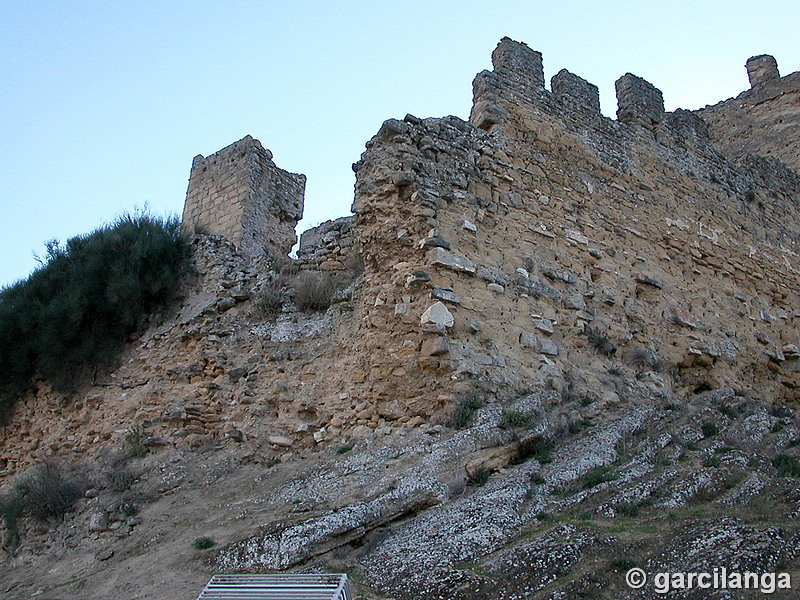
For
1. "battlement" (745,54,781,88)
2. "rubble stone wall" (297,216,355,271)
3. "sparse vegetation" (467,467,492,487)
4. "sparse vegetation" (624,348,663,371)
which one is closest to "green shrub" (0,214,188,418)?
"rubble stone wall" (297,216,355,271)

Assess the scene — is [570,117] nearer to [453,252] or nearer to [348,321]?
[453,252]

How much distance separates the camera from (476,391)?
6496mm

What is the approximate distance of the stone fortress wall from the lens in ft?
22.9

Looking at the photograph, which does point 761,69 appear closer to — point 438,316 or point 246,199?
point 246,199

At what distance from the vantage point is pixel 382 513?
17.2 ft

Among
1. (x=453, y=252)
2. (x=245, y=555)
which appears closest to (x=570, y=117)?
(x=453, y=252)

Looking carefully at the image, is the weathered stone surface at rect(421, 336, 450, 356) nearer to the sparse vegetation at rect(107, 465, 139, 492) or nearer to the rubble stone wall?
the rubble stone wall

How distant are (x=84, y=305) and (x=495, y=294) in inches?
196

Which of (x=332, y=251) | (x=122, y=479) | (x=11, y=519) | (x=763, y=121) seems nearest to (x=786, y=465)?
(x=332, y=251)

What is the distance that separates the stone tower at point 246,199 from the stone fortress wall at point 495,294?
43 cm

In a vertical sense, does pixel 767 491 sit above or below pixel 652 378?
below

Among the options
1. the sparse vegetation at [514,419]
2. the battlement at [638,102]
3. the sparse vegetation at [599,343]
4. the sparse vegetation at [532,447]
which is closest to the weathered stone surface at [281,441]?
the sparse vegetation at [514,419]

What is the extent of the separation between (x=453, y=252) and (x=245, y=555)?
3.39 metres
